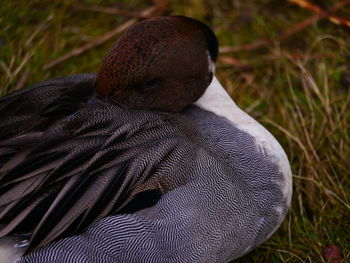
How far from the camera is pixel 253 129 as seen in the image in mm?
2416

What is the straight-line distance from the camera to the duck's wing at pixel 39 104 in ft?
7.25

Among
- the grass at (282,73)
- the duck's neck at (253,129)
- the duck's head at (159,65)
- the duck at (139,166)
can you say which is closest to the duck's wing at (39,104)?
the duck at (139,166)

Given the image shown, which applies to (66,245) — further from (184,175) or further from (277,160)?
(277,160)

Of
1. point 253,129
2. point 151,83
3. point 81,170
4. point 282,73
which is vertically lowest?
point 282,73

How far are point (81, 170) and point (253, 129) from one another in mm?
694

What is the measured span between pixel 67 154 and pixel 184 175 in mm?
380

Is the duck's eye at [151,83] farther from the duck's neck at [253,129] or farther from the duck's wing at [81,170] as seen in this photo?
the duck's neck at [253,129]

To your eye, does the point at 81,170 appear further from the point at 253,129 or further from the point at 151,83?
the point at 253,129

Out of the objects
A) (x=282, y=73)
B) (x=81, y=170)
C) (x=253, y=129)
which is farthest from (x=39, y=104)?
(x=282, y=73)

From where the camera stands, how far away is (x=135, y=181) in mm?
2098

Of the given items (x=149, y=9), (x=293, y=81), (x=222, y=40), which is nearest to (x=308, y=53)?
(x=293, y=81)

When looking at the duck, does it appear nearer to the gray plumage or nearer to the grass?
the gray plumage

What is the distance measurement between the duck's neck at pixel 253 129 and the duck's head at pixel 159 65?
0.25 ft

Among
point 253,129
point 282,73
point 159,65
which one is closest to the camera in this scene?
point 159,65
